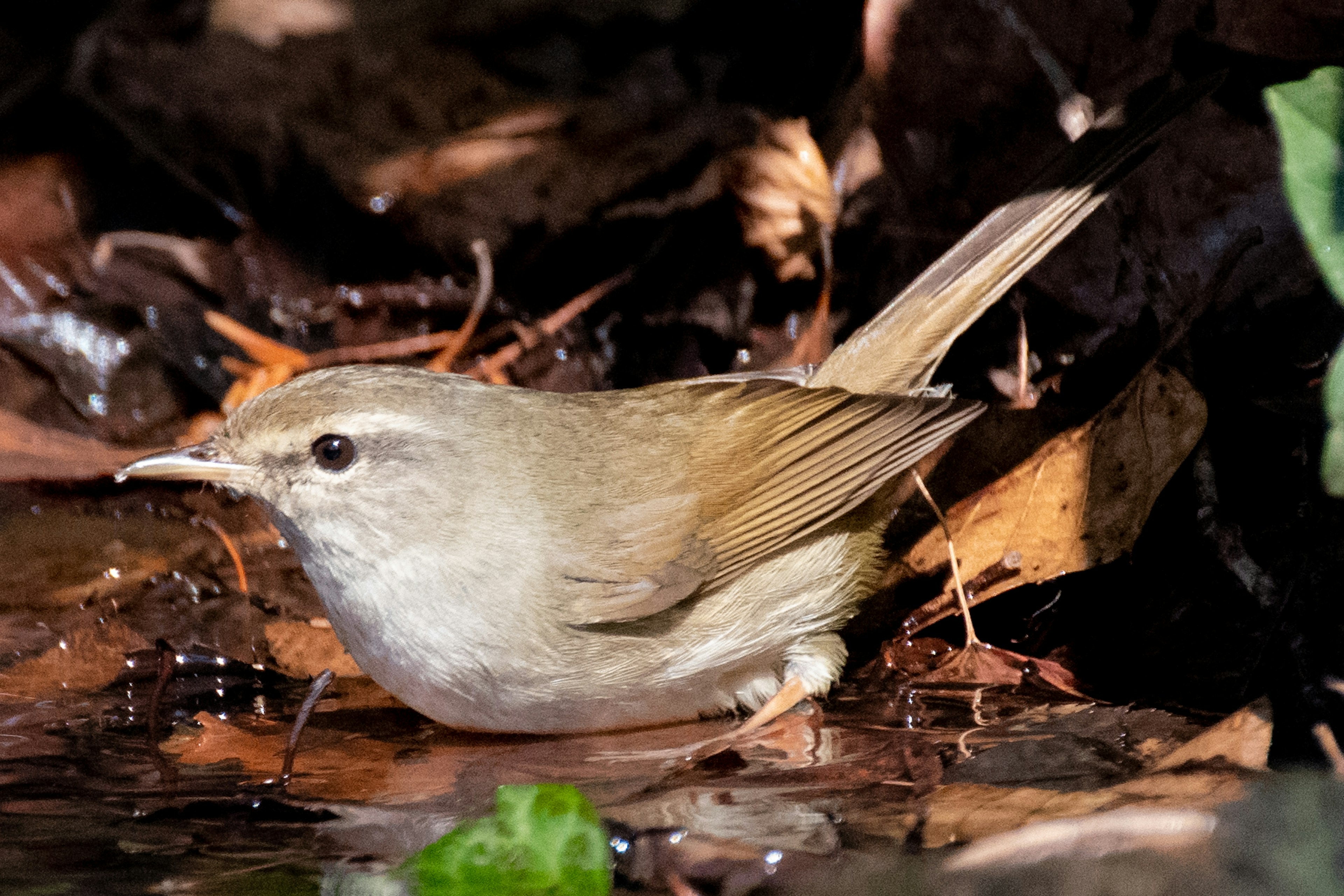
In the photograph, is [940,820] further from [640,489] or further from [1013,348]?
[1013,348]

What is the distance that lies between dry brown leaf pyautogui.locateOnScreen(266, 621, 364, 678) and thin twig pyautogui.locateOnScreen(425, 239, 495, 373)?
1.56 metres

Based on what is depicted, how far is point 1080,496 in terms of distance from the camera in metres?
3.80

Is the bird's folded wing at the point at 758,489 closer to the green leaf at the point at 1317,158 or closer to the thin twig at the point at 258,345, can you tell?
the green leaf at the point at 1317,158

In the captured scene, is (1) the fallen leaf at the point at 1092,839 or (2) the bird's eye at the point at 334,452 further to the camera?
(2) the bird's eye at the point at 334,452

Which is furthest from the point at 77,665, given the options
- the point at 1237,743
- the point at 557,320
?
the point at 1237,743

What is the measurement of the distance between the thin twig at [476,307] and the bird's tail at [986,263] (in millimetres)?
1927

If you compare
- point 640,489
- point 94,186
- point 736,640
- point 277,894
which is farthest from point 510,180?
point 277,894

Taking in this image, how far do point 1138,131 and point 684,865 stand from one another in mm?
2440

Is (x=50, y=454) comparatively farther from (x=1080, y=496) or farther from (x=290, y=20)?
(x=1080, y=496)

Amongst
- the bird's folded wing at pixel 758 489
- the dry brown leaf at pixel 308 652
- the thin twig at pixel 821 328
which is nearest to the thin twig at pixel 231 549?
the dry brown leaf at pixel 308 652

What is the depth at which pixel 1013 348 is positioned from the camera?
451cm

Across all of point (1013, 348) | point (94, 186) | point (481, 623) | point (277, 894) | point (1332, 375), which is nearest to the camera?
point (1332, 375)

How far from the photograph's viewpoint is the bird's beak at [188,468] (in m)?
3.49

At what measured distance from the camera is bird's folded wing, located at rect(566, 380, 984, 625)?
11.6 ft
